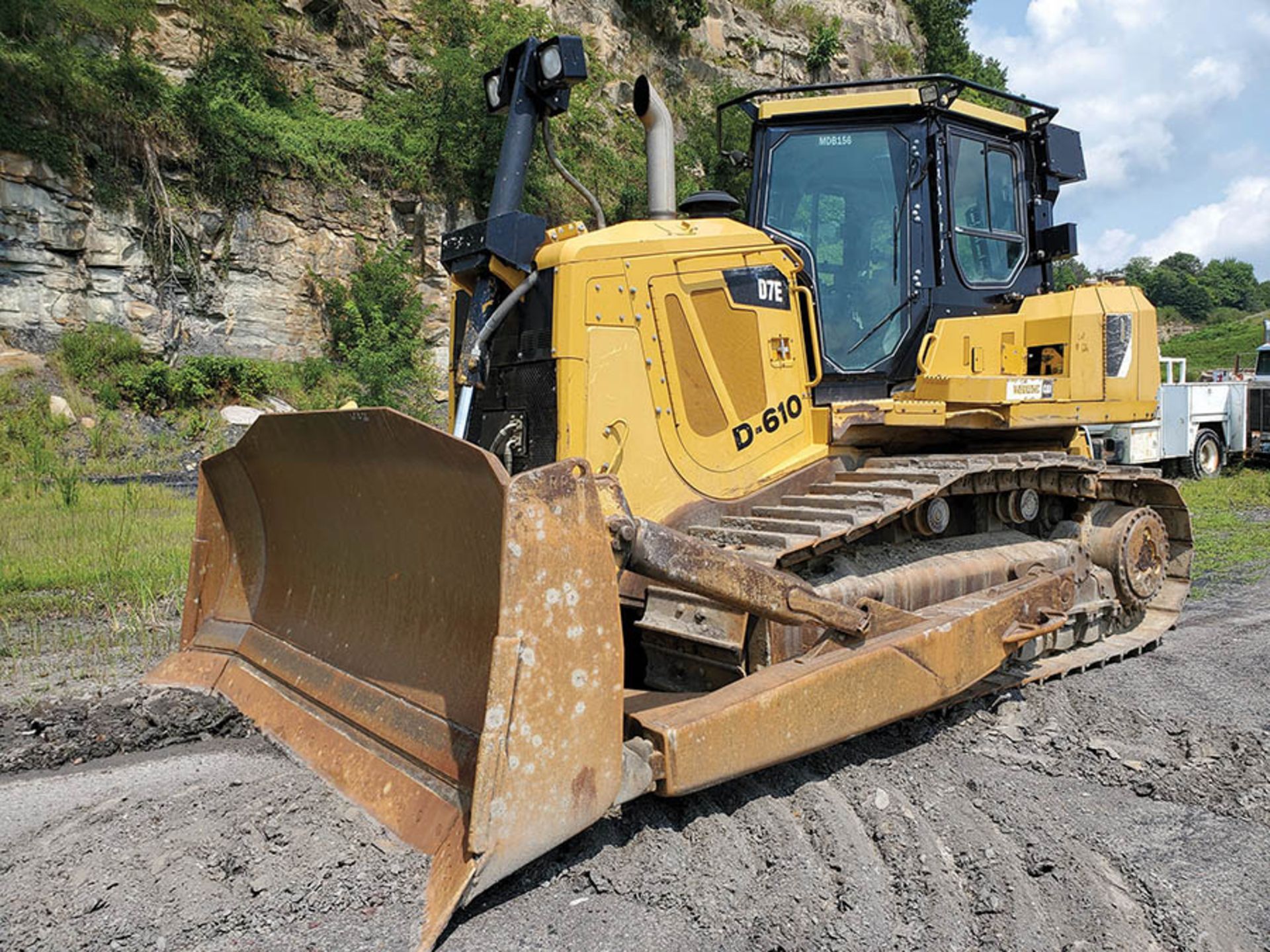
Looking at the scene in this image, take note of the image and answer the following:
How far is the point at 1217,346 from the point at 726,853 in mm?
50275

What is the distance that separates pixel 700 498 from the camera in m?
3.73

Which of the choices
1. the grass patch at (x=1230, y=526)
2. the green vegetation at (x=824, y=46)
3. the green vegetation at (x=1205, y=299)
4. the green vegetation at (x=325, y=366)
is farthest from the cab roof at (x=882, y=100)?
the green vegetation at (x=1205, y=299)

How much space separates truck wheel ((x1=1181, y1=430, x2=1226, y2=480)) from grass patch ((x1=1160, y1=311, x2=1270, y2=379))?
2248cm

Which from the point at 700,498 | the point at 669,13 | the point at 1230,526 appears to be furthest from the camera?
the point at 669,13

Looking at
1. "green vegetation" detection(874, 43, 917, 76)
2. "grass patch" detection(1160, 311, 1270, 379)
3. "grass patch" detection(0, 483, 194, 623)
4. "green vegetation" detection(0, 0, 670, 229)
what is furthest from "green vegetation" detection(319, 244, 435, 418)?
"grass patch" detection(1160, 311, 1270, 379)

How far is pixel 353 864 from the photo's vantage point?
8.52 feet

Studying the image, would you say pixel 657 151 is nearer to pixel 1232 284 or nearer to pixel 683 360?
pixel 683 360

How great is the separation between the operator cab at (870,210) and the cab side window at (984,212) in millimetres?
16

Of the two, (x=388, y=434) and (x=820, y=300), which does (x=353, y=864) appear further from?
(x=820, y=300)

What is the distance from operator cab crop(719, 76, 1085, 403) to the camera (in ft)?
14.3

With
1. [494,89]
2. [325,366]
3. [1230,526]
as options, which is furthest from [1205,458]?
[494,89]

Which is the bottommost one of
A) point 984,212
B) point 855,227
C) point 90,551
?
point 90,551

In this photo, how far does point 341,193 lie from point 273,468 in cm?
1476

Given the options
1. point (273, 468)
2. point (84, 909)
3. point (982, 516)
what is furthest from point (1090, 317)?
point (84, 909)
